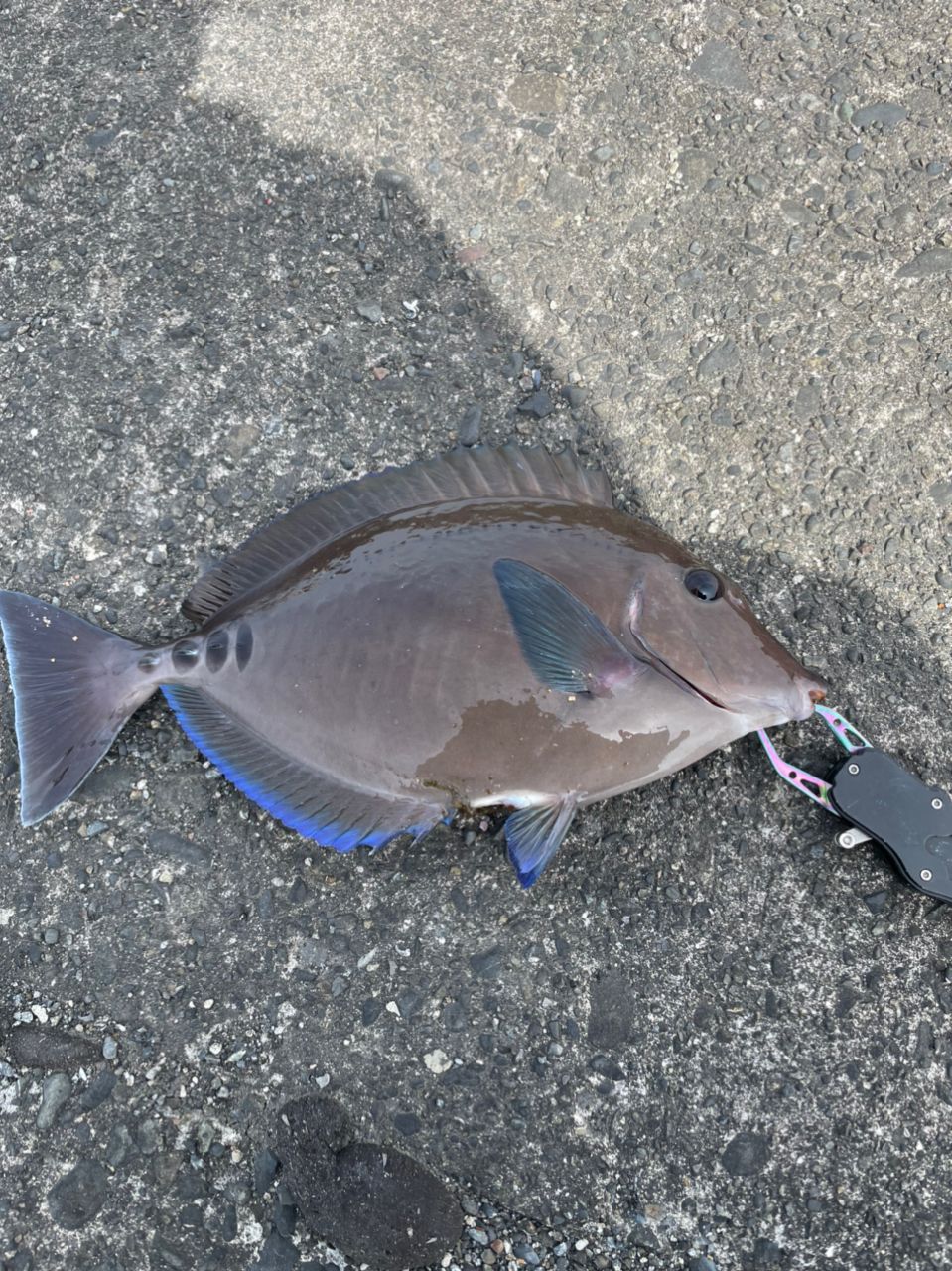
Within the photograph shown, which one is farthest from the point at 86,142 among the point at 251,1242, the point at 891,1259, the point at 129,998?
the point at 891,1259

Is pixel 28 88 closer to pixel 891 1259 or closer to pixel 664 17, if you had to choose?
pixel 664 17

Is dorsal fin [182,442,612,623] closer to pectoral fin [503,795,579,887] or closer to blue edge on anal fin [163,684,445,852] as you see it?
blue edge on anal fin [163,684,445,852]

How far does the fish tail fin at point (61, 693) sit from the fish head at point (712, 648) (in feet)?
3.81

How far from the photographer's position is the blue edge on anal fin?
2.15 m

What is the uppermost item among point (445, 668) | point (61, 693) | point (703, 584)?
point (703, 584)

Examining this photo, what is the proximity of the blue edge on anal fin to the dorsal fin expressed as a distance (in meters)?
0.25

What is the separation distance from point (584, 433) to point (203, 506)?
1.06 metres

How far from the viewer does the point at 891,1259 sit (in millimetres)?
2109

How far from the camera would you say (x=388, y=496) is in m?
2.35

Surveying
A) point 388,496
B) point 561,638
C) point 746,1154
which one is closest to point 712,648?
point 561,638

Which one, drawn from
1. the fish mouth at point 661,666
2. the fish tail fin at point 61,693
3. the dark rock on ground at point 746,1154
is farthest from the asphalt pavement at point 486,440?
the fish mouth at point 661,666

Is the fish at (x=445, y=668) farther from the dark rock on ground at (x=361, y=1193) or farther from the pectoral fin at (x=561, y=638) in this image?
the dark rock on ground at (x=361, y=1193)

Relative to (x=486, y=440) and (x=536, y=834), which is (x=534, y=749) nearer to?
(x=536, y=834)

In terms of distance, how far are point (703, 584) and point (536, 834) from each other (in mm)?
649
